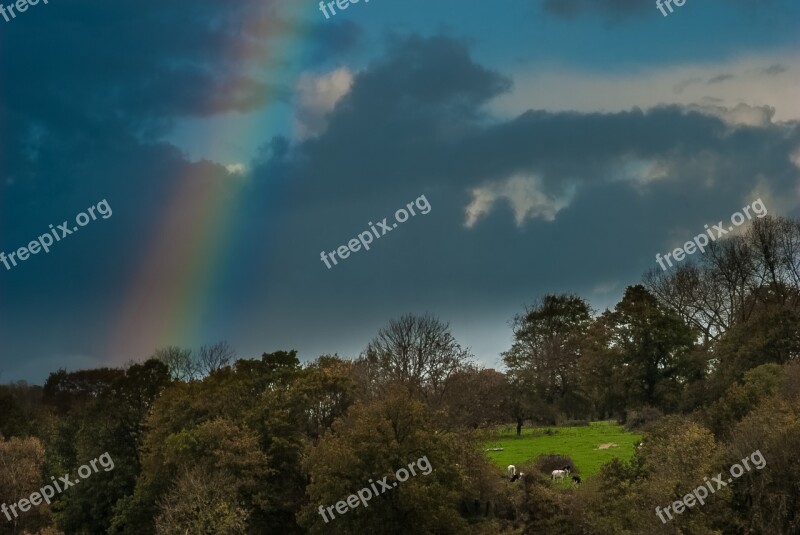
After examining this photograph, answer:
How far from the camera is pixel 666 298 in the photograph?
317 ft

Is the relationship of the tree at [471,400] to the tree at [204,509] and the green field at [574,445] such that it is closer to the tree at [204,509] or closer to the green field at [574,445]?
the green field at [574,445]

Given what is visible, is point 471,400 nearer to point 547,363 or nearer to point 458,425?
point 458,425

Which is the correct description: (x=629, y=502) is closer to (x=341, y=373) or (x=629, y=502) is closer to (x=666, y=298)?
(x=341, y=373)

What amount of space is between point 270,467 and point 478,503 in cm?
1740

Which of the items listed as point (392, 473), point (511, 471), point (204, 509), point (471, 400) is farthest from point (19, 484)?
point (511, 471)

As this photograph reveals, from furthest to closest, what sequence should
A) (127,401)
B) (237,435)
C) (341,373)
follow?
(127,401) → (341,373) → (237,435)

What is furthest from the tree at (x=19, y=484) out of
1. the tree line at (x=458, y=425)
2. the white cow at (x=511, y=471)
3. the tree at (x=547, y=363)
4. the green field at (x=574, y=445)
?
the tree at (x=547, y=363)

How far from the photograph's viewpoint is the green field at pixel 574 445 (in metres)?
66.2

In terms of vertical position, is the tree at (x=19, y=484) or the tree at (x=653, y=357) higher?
the tree at (x=19, y=484)

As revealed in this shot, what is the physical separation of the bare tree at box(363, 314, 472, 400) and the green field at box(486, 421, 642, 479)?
8.16m

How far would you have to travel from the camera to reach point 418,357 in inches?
3059

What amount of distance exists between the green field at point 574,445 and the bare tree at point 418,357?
8163 mm

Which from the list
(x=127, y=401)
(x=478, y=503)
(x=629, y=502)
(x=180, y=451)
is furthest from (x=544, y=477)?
(x=127, y=401)

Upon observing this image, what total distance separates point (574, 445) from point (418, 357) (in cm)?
1650
